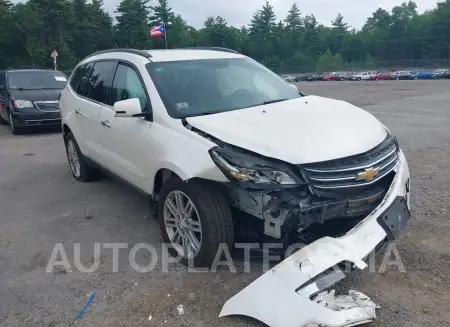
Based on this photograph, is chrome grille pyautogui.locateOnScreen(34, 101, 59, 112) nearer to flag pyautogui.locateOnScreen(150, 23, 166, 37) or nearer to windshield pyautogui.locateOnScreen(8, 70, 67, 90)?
windshield pyautogui.locateOnScreen(8, 70, 67, 90)

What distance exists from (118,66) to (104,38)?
79057 millimetres

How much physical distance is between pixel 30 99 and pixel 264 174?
933 centimetres

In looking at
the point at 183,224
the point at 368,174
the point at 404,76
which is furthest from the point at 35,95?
the point at 404,76

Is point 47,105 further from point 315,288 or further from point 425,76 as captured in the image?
point 425,76

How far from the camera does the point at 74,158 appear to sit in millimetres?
6445

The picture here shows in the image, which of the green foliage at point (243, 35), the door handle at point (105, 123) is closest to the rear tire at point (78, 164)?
the door handle at point (105, 123)

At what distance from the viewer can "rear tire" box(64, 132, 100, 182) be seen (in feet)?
20.0

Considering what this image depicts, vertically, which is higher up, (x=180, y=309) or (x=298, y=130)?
(x=298, y=130)

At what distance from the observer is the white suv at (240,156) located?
3.13 m

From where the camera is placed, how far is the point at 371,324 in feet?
9.53

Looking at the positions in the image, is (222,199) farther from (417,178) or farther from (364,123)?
(417,178)

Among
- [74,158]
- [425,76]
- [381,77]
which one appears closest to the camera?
[74,158]

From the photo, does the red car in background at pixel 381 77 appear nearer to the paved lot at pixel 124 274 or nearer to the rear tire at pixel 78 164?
the paved lot at pixel 124 274

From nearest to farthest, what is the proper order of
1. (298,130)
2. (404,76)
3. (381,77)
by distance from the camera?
(298,130), (404,76), (381,77)
